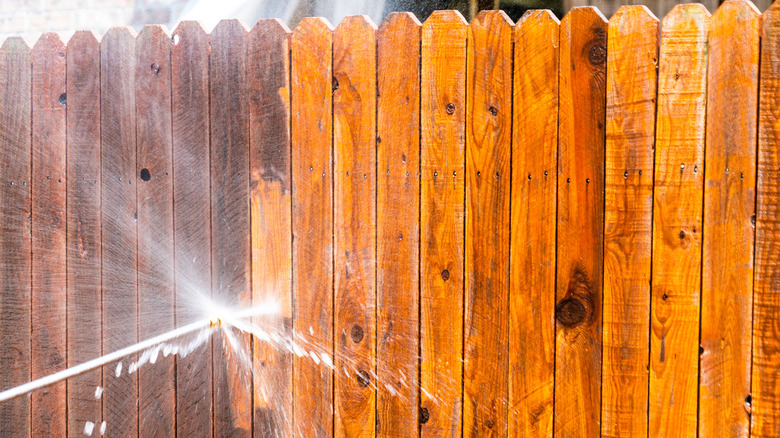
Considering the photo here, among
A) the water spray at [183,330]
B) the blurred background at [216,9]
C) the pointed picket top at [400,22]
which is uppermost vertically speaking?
the blurred background at [216,9]

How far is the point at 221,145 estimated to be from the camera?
6.05 ft

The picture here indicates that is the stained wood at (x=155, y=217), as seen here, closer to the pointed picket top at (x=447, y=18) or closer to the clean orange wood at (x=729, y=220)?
the pointed picket top at (x=447, y=18)

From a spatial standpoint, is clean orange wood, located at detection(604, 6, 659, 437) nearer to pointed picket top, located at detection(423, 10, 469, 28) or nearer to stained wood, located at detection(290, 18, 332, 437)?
pointed picket top, located at detection(423, 10, 469, 28)

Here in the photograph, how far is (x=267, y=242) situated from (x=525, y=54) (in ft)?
3.52

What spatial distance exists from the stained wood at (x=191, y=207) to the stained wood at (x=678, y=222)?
1.51 m

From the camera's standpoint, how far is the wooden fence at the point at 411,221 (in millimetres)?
1526

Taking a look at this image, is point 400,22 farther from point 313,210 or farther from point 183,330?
point 183,330

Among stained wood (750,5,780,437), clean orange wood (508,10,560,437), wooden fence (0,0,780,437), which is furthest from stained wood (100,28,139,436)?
stained wood (750,5,780,437)

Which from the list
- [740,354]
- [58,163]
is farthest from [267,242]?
[740,354]

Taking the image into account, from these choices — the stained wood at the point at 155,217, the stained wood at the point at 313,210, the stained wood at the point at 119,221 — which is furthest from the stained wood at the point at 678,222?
the stained wood at the point at 119,221

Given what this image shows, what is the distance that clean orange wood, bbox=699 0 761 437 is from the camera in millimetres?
1479

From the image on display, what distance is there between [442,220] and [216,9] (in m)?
2.31

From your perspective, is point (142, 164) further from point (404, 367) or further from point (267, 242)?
point (404, 367)

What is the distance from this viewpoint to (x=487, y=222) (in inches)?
65.3
